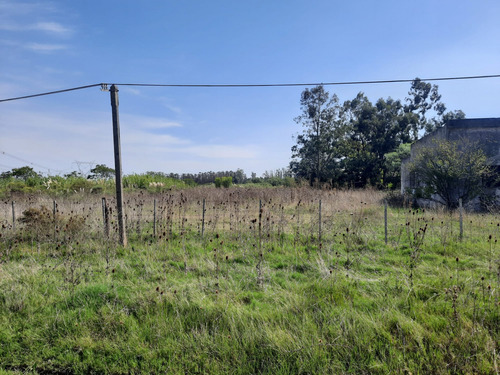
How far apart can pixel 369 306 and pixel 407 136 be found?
31748 mm

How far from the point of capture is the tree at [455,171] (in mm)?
12562

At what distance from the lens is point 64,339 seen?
3.66 metres

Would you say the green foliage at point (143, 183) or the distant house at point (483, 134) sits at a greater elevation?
the distant house at point (483, 134)

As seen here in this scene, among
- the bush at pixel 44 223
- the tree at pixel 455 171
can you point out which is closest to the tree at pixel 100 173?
the bush at pixel 44 223

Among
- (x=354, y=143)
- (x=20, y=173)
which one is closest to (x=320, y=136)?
(x=354, y=143)

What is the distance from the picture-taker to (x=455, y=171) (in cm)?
1263

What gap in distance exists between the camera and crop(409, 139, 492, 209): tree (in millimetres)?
12562

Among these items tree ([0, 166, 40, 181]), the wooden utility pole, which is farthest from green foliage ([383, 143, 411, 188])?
tree ([0, 166, 40, 181])

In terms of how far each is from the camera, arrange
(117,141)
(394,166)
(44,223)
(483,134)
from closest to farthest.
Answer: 1. (117,141)
2. (44,223)
3. (483,134)
4. (394,166)

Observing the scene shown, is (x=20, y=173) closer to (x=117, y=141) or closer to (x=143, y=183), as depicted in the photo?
(x=143, y=183)

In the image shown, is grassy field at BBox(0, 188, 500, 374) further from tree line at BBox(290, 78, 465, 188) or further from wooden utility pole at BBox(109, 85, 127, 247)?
tree line at BBox(290, 78, 465, 188)

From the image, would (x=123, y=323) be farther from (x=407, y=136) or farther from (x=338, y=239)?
(x=407, y=136)

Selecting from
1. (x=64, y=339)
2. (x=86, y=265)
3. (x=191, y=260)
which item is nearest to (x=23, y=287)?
(x=86, y=265)

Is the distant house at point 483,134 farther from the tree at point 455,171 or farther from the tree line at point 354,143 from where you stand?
the tree line at point 354,143
